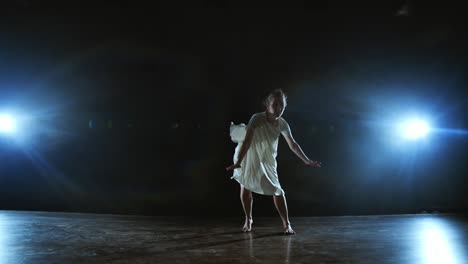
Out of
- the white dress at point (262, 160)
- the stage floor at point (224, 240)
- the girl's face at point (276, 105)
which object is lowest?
the stage floor at point (224, 240)

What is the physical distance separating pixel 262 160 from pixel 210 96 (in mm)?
1383

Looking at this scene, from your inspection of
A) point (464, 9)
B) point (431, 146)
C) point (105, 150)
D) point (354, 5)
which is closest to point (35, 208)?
point (105, 150)

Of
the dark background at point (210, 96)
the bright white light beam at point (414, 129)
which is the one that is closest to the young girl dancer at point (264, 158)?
the dark background at point (210, 96)

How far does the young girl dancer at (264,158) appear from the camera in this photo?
3.01m

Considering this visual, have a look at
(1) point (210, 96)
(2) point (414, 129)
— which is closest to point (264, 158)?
(1) point (210, 96)

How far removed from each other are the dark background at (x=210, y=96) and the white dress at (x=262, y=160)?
1.16 m

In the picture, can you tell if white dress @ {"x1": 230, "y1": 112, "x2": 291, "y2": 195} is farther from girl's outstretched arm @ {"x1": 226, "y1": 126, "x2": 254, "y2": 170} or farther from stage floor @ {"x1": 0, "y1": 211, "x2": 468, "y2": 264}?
stage floor @ {"x1": 0, "y1": 211, "x2": 468, "y2": 264}

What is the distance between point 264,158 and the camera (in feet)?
10.2

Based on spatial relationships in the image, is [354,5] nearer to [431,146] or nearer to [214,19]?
[214,19]

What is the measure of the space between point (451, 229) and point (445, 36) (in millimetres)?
2214

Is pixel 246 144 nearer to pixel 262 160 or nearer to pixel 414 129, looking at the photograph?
pixel 262 160

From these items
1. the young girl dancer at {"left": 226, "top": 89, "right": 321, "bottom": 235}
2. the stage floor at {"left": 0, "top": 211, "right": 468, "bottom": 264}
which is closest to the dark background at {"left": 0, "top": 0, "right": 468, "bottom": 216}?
the stage floor at {"left": 0, "top": 211, "right": 468, "bottom": 264}

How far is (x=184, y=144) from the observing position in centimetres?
432

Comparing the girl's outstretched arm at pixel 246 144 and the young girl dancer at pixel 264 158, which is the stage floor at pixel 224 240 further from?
the girl's outstretched arm at pixel 246 144
